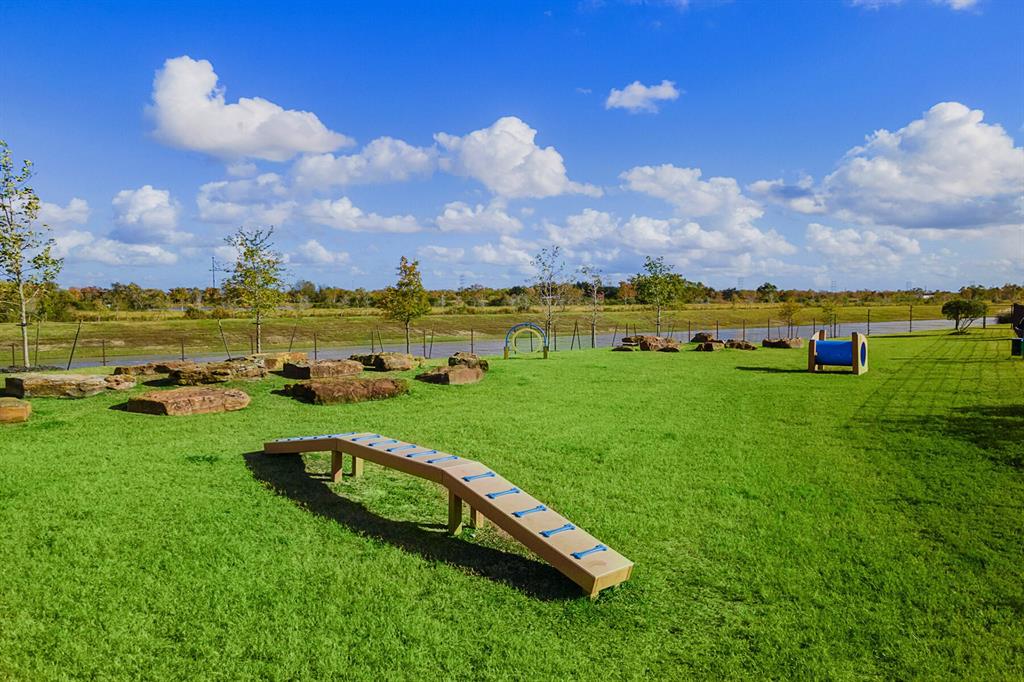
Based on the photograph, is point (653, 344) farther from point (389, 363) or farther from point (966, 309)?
point (966, 309)

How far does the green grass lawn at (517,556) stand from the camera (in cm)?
357

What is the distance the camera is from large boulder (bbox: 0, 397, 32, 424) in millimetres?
8758

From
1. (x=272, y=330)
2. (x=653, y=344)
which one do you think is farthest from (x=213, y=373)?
(x=272, y=330)

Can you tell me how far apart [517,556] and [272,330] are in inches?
1677

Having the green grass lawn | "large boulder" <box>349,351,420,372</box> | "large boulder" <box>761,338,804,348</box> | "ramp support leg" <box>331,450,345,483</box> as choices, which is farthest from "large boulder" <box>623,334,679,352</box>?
"ramp support leg" <box>331,450,345,483</box>

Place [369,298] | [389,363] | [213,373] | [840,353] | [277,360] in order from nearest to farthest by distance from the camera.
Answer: [213,373]
[389,363]
[277,360]
[840,353]
[369,298]

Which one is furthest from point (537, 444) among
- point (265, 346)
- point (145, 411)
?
point (265, 346)

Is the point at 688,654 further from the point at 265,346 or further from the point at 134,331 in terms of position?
the point at 134,331

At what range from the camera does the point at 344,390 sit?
10.8m

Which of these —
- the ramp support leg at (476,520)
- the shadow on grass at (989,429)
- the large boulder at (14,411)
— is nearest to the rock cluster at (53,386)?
the large boulder at (14,411)

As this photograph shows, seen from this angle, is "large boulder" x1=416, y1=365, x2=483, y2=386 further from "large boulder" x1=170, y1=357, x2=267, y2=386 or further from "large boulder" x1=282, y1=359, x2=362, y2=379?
"large boulder" x1=170, y1=357, x2=267, y2=386

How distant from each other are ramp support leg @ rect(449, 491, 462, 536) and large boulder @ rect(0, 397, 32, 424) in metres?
7.40

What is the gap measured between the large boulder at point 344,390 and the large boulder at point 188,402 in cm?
99

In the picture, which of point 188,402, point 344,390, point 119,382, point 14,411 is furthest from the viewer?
point 119,382
